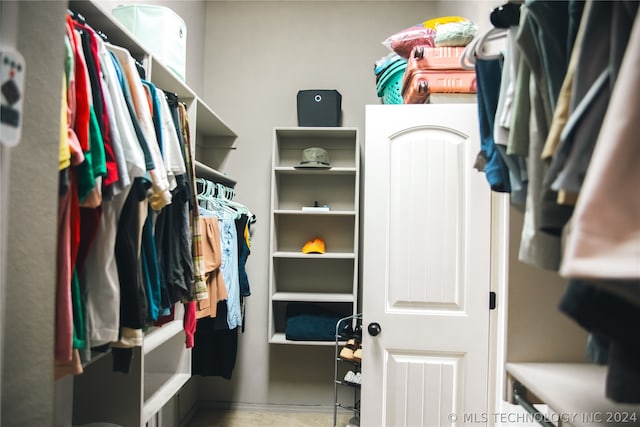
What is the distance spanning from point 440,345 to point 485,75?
1251 mm

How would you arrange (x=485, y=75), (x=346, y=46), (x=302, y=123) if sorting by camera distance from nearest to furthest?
(x=485, y=75)
(x=302, y=123)
(x=346, y=46)

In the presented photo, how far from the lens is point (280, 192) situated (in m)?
2.63

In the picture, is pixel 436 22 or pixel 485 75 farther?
pixel 436 22

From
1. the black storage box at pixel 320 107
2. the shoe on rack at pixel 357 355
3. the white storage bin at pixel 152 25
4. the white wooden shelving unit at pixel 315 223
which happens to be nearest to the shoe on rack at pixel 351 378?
the shoe on rack at pixel 357 355

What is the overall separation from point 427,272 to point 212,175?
1441mm

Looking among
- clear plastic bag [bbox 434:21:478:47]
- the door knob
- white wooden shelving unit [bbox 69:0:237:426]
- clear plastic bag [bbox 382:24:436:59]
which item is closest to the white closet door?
the door knob

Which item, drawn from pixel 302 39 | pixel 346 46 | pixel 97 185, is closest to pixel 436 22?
pixel 346 46

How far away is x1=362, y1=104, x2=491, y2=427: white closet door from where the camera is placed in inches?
65.2

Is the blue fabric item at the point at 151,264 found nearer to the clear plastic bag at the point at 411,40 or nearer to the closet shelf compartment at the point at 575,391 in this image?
the closet shelf compartment at the point at 575,391

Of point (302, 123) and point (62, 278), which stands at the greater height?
point (302, 123)

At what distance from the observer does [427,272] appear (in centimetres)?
169

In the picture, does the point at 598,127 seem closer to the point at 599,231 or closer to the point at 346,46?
the point at 599,231

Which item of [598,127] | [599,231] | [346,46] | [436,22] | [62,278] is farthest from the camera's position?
[346,46]

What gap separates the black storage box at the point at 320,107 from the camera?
2451 mm
